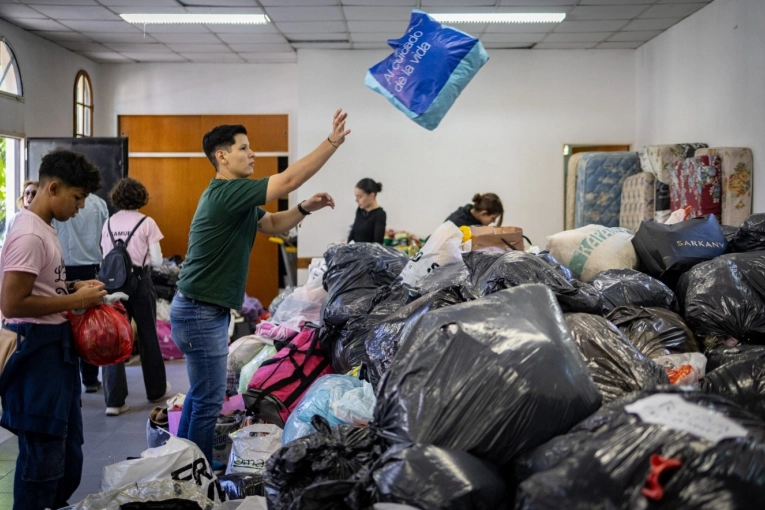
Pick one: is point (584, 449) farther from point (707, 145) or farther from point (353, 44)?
point (353, 44)

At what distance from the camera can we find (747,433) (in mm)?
1080

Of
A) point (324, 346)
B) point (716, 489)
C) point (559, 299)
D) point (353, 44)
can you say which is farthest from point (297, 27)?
point (716, 489)

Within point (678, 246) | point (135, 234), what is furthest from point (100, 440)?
point (678, 246)

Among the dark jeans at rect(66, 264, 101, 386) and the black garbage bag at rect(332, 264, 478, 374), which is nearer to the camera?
the black garbage bag at rect(332, 264, 478, 374)

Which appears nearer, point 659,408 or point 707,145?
point 659,408

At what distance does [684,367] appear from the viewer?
6.48 feet

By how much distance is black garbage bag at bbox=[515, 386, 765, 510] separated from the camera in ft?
3.28

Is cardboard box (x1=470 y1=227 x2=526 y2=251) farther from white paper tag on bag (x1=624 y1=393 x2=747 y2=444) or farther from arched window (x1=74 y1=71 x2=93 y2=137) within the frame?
arched window (x1=74 y1=71 x2=93 y2=137)

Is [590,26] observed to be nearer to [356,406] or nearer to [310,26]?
[310,26]

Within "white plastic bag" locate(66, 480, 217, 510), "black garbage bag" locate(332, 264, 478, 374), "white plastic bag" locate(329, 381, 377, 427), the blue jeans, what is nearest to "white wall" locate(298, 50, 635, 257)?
"black garbage bag" locate(332, 264, 478, 374)

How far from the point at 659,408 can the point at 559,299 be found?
3.08ft

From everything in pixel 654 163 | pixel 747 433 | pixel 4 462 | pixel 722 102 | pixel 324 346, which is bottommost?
pixel 4 462

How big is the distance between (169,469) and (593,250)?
2.01 meters

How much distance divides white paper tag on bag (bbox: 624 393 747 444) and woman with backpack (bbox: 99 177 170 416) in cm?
379
